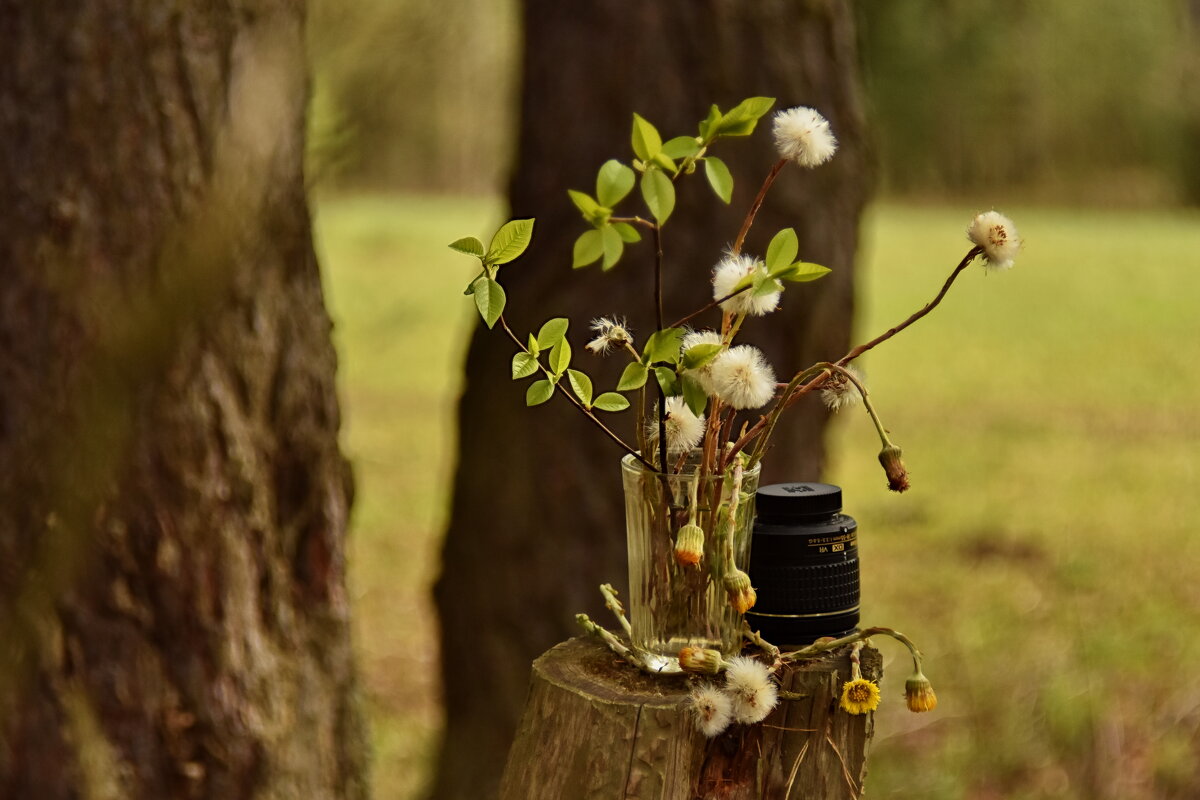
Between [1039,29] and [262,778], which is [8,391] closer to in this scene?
[262,778]

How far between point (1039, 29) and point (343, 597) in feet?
40.5

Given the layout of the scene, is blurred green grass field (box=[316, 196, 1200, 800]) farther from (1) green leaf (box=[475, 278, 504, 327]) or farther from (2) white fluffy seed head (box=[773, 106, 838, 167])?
(2) white fluffy seed head (box=[773, 106, 838, 167])

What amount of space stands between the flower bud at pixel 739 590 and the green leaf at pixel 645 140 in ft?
1.42

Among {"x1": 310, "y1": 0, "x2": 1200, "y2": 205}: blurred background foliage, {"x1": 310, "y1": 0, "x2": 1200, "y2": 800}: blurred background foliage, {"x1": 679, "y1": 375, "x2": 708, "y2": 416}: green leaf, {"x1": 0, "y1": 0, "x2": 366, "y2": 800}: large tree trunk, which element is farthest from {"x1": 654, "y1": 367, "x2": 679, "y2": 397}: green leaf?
{"x1": 310, "y1": 0, "x2": 1200, "y2": 205}: blurred background foliage

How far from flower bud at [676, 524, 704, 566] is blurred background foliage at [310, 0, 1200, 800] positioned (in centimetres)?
180

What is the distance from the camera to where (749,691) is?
140 cm

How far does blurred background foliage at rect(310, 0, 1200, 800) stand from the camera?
4.07 metres

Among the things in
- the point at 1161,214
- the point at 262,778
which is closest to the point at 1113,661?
the point at 262,778

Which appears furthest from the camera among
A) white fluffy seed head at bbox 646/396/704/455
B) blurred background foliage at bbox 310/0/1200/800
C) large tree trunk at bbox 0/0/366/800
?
blurred background foliage at bbox 310/0/1200/800

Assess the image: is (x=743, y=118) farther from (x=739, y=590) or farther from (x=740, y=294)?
(x=739, y=590)

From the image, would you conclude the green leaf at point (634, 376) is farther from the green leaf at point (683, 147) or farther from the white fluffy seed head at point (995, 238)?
the white fluffy seed head at point (995, 238)

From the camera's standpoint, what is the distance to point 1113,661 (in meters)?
4.43

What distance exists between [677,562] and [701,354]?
220 mm

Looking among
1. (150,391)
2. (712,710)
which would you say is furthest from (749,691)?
(150,391)
